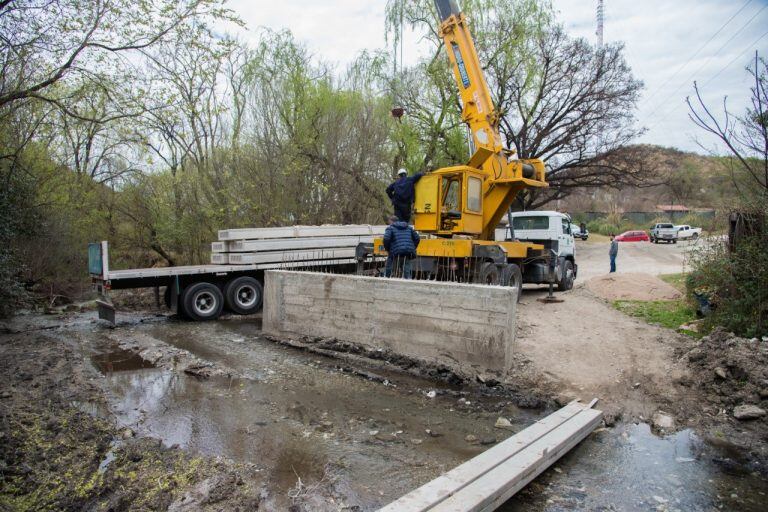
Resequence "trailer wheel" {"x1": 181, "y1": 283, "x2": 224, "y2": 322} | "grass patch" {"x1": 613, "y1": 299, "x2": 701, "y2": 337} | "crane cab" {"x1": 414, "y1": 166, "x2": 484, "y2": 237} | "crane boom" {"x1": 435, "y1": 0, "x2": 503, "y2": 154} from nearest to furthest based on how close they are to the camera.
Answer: "grass patch" {"x1": 613, "y1": 299, "x2": 701, "y2": 337}, "crane cab" {"x1": 414, "y1": 166, "x2": 484, "y2": 237}, "crane boom" {"x1": 435, "y1": 0, "x2": 503, "y2": 154}, "trailer wheel" {"x1": 181, "y1": 283, "x2": 224, "y2": 322}

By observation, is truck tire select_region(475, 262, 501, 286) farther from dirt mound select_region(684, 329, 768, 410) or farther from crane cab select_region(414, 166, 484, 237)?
dirt mound select_region(684, 329, 768, 410)

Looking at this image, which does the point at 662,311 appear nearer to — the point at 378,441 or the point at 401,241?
the point at 401,241

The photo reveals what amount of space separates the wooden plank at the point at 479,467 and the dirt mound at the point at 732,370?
1.69m

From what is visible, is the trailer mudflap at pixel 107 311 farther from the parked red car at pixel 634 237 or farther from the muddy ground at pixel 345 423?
the parked red car at pixel 634 237

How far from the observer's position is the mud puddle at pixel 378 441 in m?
4.29

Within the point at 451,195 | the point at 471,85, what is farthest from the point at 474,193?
the point at 471,85

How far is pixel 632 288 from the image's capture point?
1325 centimetres

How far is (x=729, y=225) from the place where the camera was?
8.57 metres

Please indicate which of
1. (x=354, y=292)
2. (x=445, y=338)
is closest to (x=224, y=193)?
(x=354, y=292)

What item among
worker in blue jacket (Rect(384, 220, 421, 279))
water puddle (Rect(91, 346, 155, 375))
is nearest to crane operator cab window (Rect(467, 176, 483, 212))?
worker in blue jacket (Rect(384, 220, 421, 279))

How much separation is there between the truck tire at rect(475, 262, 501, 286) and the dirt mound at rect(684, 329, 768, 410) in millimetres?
4306

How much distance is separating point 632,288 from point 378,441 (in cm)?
1024

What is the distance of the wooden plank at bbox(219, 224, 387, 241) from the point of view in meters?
13.0

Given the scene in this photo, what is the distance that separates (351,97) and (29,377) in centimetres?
1381
